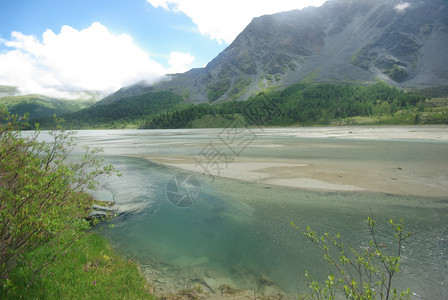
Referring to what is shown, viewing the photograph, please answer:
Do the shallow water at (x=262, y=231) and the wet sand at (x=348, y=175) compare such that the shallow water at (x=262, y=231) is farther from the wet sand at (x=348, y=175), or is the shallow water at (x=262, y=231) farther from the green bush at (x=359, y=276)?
the wet sand at (x=348, y=175)

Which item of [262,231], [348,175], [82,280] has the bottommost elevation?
[348,175]

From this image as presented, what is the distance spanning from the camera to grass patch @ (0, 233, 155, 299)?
5.98 metres

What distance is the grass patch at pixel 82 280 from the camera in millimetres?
5984

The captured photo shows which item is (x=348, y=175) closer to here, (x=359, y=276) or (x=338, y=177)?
(x=338, y=177)

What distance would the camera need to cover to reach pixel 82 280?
6.93 metres

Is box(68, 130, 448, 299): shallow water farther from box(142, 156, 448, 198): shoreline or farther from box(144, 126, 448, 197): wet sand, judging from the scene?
box(144, 126, 448, 197): wet sand

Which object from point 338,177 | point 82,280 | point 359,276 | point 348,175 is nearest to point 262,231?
point 359,276

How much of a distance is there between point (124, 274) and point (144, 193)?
37.7 feet

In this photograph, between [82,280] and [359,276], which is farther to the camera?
[359,276]

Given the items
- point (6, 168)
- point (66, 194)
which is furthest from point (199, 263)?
point (6, 168)

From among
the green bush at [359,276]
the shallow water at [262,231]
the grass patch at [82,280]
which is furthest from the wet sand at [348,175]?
the grass patch at [82,280]

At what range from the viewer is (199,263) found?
30.7ft

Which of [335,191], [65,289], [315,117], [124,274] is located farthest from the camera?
[315,117]

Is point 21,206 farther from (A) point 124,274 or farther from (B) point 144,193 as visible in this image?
(B) point 144,193
